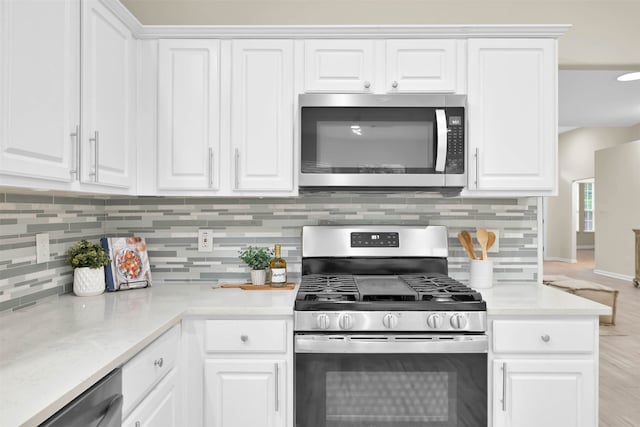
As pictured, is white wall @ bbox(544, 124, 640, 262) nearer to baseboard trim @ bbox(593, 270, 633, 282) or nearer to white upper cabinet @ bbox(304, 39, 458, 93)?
baseboard trim @ bbox(593, 270, 633, 282)

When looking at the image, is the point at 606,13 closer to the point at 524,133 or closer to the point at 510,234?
the point at 524,133

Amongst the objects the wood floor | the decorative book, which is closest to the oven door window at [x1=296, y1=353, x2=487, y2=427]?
the decorative book

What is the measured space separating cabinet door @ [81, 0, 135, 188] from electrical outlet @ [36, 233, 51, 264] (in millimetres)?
383

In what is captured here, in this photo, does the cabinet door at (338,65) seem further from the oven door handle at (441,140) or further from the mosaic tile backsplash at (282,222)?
the mosaic tile backsplash at (282,222)

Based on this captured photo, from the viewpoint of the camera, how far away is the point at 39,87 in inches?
50.6

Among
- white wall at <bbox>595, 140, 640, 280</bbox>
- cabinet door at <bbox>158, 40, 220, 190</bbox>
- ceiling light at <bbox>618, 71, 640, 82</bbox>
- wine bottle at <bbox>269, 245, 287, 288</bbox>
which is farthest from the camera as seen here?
Result: white wall at <bbox>595, 140, 640, 280</bbox>

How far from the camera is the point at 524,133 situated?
2.04 metres

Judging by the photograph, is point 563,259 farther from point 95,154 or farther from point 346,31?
point 95,154

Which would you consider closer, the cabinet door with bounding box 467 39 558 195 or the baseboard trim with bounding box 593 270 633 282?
the cabinet door with bounding box 467 39 558 195

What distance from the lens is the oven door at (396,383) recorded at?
171 cm

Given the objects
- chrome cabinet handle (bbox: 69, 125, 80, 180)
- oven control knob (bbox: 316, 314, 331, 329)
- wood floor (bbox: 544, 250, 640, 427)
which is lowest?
wood floor (bbox: 544, 250, 640, 427)

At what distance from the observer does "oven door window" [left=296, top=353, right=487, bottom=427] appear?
1712 millimetres

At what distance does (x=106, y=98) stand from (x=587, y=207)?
520 inches

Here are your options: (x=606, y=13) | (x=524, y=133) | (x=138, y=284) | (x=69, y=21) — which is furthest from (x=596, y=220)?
(x=69, y=21)
